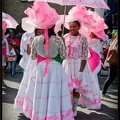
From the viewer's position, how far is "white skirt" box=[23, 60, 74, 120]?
15.1ft

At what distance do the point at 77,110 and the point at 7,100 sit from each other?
1.65 metres

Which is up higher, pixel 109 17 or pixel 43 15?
pixel 109 17

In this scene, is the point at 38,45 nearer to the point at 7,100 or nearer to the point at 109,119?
the point at 109,119

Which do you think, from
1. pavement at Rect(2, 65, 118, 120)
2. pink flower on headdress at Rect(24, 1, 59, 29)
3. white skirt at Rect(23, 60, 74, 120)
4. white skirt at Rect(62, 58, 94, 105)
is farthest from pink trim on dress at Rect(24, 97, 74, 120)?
pink flower on headdress at Rect(24, 1, 59, 29)

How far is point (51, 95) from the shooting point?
15.1 feet

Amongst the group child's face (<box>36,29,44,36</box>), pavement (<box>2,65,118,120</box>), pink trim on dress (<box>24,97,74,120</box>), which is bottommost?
pavement (<box>2,65,118,120</box>)

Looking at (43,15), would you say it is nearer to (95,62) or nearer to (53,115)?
(53,115)

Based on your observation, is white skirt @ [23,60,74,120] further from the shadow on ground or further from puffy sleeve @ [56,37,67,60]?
the shadow on ground

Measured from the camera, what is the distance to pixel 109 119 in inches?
224

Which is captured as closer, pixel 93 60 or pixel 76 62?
pixel 76 62

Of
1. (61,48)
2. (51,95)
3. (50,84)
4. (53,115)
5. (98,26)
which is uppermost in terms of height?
(98,26)

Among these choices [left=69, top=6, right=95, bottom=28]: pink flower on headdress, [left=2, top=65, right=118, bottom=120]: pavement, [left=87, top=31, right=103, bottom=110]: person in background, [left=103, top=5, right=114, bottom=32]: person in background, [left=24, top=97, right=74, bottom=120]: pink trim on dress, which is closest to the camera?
[left=24, top=97, right=74, bottom=120]: pink trim on dress

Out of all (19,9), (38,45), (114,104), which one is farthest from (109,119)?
(19,9)

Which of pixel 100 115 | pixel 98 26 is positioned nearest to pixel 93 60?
pixel 98 26
